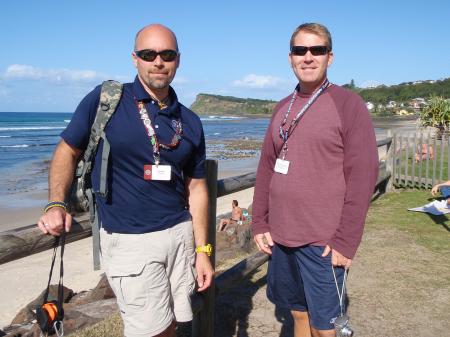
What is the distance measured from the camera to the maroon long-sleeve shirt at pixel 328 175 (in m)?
2.26

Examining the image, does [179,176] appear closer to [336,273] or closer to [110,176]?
[110,176]

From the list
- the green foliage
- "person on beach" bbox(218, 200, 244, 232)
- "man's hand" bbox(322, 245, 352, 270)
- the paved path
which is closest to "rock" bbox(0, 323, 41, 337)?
the paved path

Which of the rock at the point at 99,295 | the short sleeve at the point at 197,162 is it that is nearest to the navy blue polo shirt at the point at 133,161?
the short sleeve at the point at 197,162

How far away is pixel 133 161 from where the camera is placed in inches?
82.7

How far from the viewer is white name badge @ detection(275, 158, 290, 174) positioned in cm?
246

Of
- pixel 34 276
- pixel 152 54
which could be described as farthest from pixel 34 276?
pixel 152 54

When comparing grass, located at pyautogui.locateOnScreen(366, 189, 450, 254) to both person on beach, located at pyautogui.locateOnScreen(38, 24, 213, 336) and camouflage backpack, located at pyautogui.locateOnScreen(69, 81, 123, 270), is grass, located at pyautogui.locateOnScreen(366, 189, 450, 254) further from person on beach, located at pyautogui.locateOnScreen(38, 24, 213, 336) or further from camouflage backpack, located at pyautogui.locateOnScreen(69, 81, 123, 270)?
camouflage backpack, located at pyautogui.locateOnScreen(69, 81, 123, 270)

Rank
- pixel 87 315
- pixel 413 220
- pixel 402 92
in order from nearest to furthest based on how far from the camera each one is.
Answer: pixel 87 315
pixel 413 220
pixel 402 92

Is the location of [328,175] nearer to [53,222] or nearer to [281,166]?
[281,166]

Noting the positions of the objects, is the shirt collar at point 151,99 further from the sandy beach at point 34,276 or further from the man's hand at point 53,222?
the sandy beach at point 34,276

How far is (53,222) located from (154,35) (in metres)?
1.01

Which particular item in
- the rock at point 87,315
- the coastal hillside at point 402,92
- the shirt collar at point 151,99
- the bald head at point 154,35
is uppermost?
the coastal hillside at point 402,92

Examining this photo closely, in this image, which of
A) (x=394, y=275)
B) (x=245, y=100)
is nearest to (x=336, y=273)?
(x=394, y=275)

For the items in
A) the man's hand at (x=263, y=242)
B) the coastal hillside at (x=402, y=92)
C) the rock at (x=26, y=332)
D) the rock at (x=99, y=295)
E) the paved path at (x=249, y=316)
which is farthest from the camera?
the coastal hillside at (x=402, y=92)
